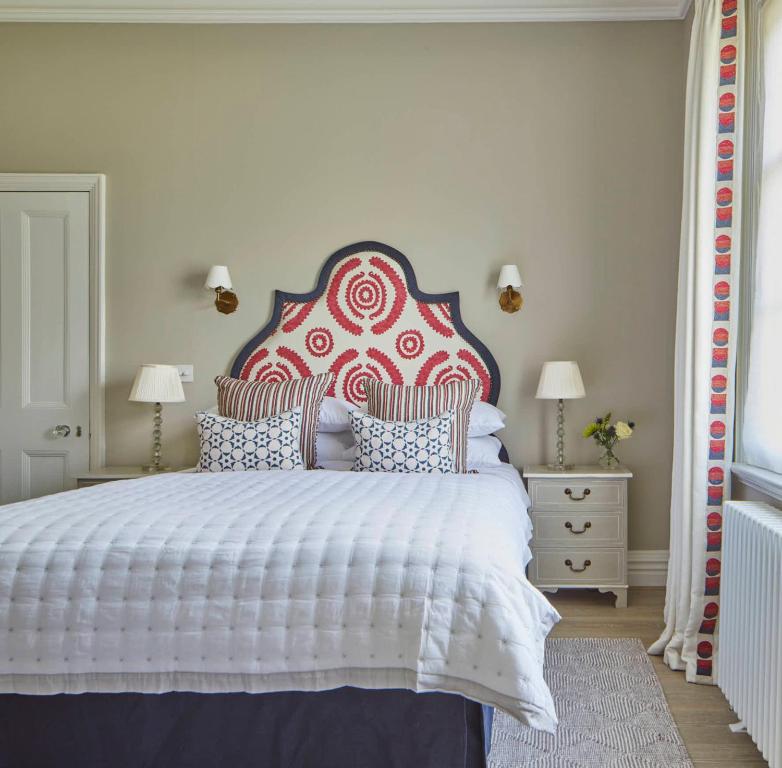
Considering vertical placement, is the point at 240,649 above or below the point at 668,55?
below

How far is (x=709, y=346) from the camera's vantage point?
2.83m

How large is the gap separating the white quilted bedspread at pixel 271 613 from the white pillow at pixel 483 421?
167cm

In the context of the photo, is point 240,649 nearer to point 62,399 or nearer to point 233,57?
point 62,399

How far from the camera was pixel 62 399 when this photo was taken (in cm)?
407

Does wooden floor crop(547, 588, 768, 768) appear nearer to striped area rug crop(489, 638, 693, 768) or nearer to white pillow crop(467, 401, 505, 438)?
striped area rug crop(489, 638, 693, 768)

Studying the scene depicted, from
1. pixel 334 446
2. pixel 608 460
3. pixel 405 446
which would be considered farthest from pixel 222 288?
pixel 608 460

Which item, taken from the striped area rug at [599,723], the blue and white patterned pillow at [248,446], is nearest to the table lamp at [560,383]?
the striped area rug at [599,723]

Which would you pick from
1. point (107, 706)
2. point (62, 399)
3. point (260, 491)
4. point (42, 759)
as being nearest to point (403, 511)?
point (260, 491)

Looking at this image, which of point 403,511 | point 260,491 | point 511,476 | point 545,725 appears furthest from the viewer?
point 511,476

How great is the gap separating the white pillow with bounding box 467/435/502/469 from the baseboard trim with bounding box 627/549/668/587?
2.97 feet

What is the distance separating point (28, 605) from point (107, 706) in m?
0.32

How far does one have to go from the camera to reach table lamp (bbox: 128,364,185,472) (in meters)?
3.77

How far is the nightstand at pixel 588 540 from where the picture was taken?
3.57m

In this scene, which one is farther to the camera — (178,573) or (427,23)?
(427,23)
